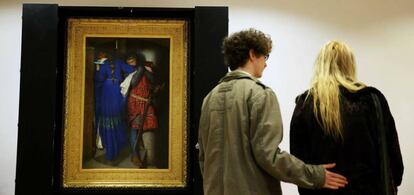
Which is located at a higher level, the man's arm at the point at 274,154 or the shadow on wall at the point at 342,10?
the shadow on wall at the point at 342,10

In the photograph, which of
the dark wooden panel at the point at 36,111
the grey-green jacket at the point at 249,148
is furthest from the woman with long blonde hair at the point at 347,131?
the dark wooden panel at the point at 36,111

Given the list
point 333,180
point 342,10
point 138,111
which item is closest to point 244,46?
point 333,180

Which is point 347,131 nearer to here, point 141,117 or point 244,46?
point 244,46

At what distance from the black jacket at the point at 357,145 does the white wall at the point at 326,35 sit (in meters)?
1.91

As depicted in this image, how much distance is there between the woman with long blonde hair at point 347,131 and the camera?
6.07ft

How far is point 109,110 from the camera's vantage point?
319 cm

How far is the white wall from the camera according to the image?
12.5 feet

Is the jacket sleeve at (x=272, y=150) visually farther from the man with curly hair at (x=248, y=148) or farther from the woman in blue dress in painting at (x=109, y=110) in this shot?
the woman in blue dress in painting at (x=109, y=110)

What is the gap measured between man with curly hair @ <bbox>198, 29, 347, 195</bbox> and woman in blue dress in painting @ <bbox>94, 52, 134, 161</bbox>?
1.39 metres

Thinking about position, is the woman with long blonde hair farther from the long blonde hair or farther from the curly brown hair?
the curly brown hair

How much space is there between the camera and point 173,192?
3092 millimetres

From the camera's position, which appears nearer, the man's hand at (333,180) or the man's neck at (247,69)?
the man's hand at (333,180)

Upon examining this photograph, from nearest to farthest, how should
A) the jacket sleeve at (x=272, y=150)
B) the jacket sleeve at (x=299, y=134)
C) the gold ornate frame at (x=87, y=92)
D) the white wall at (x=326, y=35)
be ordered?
the jacket sleeve at (x=272, y=150), the jacket sleeve at (x=299, y=134), the gold ornate frame at (x=87, y=92), the white wall at (x=326, y=35)

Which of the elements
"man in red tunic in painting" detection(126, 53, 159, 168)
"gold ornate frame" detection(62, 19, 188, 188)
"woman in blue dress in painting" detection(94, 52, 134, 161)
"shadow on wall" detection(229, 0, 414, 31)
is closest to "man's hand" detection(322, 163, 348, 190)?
"gold ornate frame" detection(62, 19, 188, 188)
